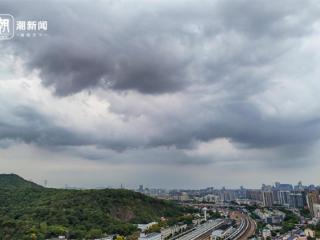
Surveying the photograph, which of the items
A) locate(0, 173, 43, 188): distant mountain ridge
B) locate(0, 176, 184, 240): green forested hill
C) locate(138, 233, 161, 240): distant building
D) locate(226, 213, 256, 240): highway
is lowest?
locate(226, 213, 256, 240): highway


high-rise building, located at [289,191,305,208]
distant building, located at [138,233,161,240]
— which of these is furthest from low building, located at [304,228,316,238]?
high-rise building, located at [289,191,305,208]

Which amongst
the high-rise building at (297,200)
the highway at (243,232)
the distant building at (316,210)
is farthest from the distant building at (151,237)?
the high-rise building at (297,200)

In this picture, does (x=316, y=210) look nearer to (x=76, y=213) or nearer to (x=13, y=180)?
(x=76, y=213)

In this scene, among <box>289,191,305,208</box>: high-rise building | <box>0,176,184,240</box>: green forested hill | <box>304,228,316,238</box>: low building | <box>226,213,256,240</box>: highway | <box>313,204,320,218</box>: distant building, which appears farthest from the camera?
<box>289,191,305,208</box>: high-rise building

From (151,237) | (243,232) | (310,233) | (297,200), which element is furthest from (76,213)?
(297,200)

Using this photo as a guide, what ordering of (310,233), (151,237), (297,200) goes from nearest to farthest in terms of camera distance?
(151,237), (310,233), (297,200)

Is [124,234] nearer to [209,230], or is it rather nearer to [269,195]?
[209,230]

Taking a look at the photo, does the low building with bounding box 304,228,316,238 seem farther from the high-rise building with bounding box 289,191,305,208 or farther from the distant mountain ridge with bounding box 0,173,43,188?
the distant mountain ridge with bounding box 0,173,43,188

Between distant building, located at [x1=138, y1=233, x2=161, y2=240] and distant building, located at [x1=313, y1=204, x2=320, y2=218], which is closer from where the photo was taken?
distant building, located at [x1=138, y1=233, x2=161, y2=240]
